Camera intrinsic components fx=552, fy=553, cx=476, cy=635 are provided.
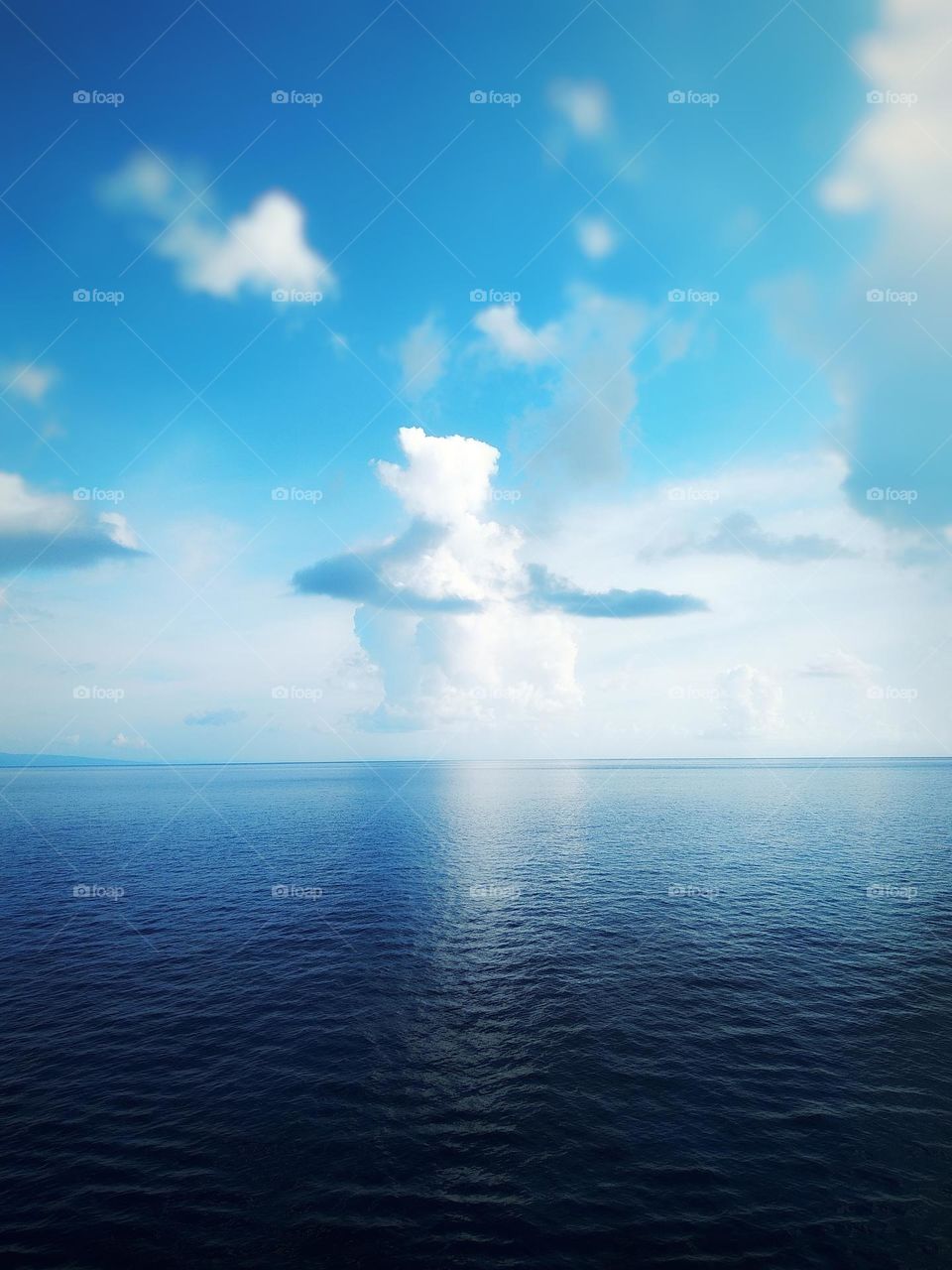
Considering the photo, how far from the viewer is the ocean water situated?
68.1 ft

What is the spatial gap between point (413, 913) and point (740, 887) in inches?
1510

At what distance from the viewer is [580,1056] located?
31.1 m

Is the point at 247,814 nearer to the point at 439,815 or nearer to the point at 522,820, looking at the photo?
the point at 439,815

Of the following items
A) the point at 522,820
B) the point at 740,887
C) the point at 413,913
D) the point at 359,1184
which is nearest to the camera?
the point at 359,1184

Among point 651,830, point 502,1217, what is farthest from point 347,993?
point 651,830
